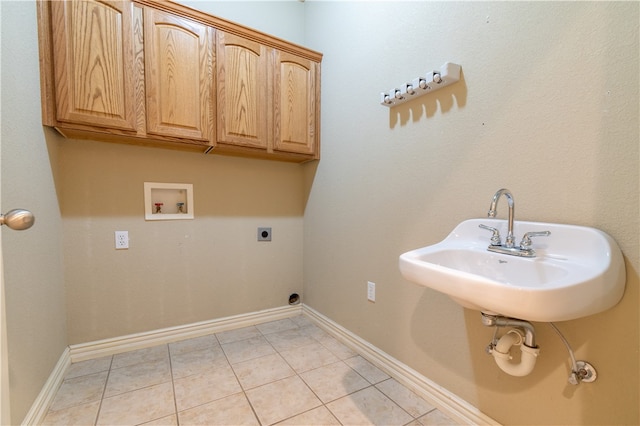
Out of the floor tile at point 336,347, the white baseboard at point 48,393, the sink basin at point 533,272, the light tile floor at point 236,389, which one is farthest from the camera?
the floor tile at point 336,347

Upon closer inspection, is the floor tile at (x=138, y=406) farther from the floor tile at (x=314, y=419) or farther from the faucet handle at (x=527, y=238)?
the faucet handle at (x=527, y=238)

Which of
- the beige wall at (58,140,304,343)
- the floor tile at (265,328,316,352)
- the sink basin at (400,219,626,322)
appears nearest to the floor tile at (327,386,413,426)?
the floor tile at (265,328,316,352)

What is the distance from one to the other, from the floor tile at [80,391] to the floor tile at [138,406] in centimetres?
10

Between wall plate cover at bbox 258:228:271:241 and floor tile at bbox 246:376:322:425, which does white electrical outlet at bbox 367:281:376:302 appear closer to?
floor tile at bbox 246:376:322:425

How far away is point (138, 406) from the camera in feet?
4.36

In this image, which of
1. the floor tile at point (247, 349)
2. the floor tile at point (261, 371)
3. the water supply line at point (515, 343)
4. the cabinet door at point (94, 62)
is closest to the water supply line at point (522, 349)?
the water supply line at point (515, 343)

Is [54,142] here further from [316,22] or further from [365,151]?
[316,22]

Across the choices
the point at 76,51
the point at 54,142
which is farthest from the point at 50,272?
the point at 76,51

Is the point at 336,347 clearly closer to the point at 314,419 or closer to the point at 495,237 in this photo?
the point at 314,419

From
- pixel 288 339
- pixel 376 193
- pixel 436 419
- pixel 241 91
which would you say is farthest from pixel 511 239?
pixel 241 91

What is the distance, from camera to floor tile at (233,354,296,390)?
5.03ft

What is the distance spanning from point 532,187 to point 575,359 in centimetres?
59

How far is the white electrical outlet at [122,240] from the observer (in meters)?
1.79

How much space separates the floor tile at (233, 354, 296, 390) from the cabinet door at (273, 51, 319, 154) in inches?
55.7
